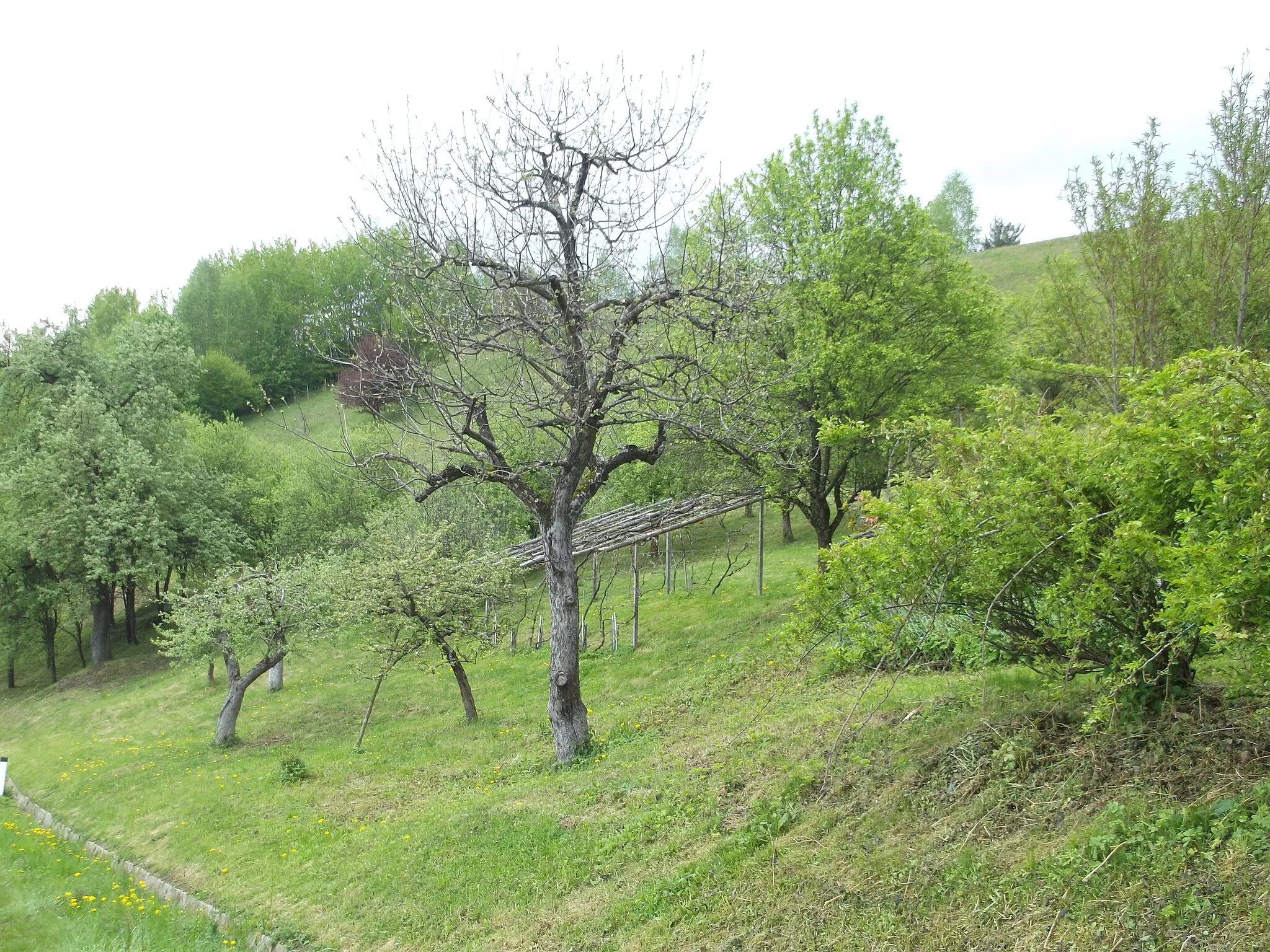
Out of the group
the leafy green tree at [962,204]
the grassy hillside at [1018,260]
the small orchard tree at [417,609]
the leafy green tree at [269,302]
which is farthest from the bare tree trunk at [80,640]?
the leafy green tree at [962,204]

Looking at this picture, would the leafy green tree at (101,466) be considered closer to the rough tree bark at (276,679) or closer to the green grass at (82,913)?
the rough tree bark at (276,679)

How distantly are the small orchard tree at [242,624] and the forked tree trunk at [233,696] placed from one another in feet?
0.05

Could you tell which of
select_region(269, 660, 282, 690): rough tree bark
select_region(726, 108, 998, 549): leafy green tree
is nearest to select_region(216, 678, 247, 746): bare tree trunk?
select_region(269, 660, 282, 690): rough tree bark

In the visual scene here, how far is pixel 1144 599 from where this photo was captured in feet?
16.2

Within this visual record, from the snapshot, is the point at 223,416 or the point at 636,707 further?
the point at 223,416

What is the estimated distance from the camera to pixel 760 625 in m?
17.3

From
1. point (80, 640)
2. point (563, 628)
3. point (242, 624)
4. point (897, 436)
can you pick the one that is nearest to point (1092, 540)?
point (897, 436)

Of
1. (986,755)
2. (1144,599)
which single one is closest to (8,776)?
(986,755)

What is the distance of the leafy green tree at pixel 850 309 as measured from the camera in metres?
15.1

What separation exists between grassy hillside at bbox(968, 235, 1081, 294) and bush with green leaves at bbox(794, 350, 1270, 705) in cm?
5423

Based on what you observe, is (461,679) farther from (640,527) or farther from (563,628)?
(640,527)

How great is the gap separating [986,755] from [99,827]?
49.1ft

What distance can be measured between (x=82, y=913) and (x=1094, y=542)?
37.6ft

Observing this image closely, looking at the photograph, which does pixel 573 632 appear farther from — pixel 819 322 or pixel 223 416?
pixel 223 416
